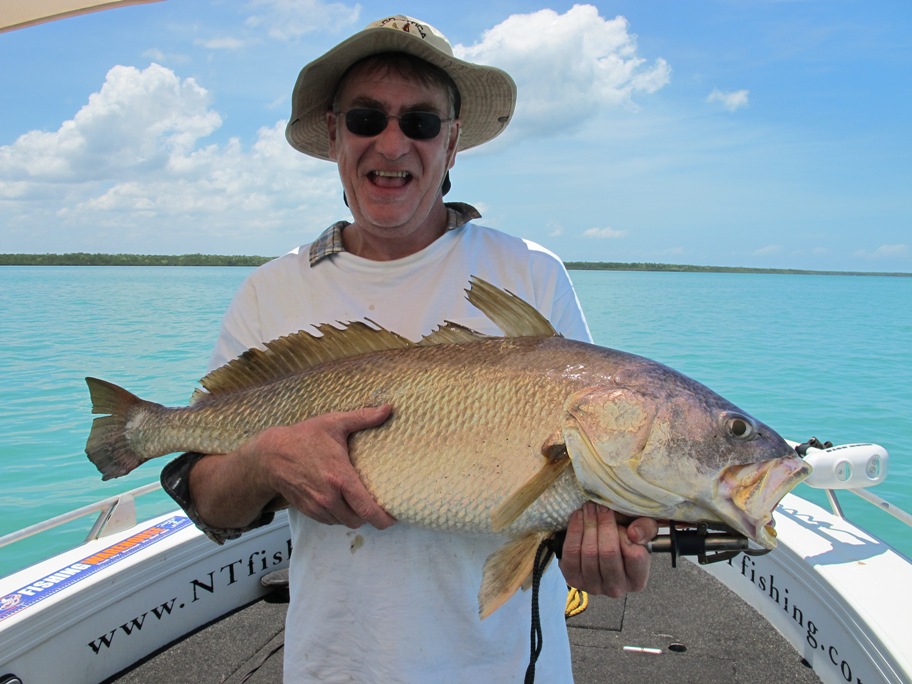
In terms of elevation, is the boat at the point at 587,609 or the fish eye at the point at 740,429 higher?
the fish eye at the point at 740,429

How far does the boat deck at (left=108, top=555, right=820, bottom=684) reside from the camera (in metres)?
3.97

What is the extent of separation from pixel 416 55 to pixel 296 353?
3.65 feet

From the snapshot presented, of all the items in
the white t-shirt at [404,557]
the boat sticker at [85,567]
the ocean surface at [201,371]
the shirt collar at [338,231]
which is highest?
Answer: the shirt collar at [338,231]

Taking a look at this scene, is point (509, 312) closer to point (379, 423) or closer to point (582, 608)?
point (379, 423)

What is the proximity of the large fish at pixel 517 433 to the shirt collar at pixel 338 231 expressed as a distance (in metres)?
0.33

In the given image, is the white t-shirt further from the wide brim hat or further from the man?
the wide brim hat

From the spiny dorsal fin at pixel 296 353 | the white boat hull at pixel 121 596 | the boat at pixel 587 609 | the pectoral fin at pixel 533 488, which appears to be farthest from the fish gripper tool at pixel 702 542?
the white boat hull at pixel 121 596

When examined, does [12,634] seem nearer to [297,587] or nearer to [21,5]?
[297,587]

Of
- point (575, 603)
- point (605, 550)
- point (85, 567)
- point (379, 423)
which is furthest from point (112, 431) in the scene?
point (575, 603)

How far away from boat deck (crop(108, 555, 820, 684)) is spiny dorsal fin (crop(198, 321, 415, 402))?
277 cm

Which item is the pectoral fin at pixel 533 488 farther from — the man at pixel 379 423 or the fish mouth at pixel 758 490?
the fish mouth at pixel 758 490

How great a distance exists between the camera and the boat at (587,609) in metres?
3.17

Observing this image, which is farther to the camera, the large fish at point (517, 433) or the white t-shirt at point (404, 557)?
the white t-shirt at point (404, 557)

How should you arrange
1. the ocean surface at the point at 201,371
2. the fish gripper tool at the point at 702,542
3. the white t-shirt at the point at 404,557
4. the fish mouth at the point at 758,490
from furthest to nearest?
the ocean surface at the point at 201,371
the white t-shirt at the point at 404,557
the fish gripper tool at the point at 702,542
the fish mouth at the point at 758,490
